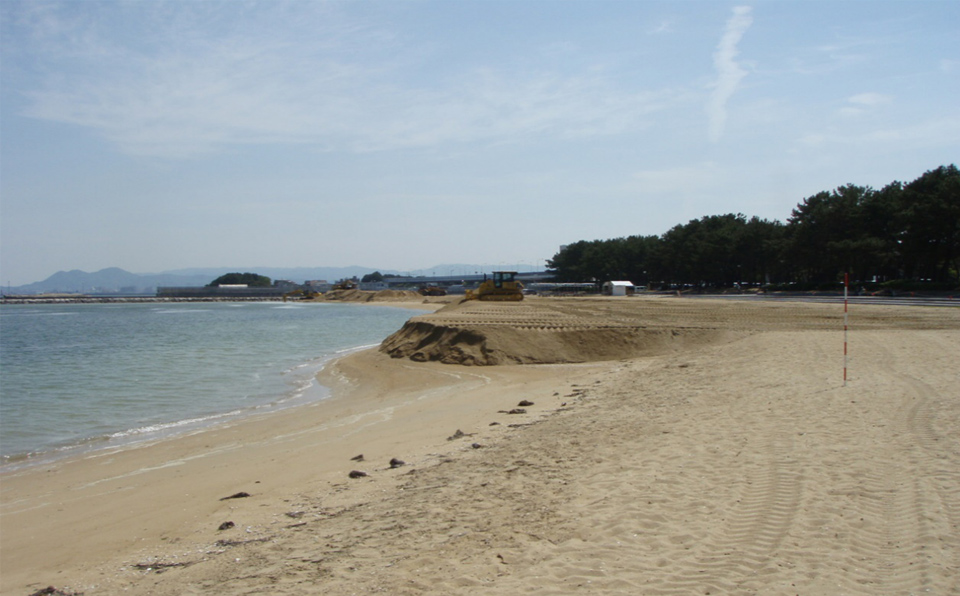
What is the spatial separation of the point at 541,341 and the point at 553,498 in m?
17.0

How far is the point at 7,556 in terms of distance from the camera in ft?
22.9

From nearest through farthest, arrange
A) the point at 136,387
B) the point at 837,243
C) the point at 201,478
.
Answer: the point at 201,478 < the point at 136,387 < the point at 837,243

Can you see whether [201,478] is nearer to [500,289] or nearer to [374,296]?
[500,289]

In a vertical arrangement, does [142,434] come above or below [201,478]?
below

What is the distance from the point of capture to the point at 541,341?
2350cm

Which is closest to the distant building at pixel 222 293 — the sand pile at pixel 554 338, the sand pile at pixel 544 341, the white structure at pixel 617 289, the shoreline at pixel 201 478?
the white structure at pixel 617 289

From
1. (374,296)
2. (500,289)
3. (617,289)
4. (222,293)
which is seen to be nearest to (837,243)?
(617,289)

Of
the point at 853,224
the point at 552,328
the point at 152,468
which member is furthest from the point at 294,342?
the point at 853,224

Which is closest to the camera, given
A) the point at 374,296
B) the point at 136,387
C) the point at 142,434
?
the point at 142,434

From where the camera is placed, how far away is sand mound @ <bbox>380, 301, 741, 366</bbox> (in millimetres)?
22703

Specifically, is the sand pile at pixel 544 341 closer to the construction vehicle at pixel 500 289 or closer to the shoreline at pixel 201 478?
the shoreline at pixel 201 478

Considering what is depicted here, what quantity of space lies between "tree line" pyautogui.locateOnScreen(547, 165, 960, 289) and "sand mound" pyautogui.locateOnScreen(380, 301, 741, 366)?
121 ft

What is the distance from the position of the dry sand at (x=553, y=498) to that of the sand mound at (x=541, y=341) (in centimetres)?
779

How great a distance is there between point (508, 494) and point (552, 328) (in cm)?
1824
